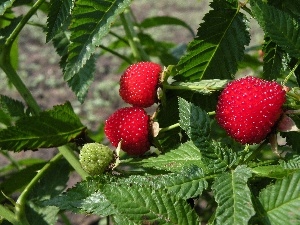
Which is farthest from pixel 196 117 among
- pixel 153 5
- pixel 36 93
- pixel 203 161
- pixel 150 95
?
pixel 153 5

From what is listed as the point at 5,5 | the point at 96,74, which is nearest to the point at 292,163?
the point at 5,5

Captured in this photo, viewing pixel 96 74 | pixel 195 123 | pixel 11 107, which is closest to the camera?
pixel 195 123

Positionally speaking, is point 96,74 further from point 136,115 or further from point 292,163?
point 292,163

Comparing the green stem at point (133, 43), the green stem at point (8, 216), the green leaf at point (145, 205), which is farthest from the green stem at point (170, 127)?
the green stem at point (133, 43)

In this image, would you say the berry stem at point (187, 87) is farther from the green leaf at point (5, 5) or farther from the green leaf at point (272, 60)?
the green leaf at point (5, 5)

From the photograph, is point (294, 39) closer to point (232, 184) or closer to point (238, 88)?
point (238, 88)

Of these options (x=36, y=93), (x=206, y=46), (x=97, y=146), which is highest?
(x=206, y=46)
